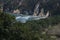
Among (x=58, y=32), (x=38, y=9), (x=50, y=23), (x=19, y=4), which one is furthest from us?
(x=19, y=4)

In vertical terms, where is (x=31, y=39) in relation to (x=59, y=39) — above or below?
above

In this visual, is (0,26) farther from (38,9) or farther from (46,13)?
(38,9)

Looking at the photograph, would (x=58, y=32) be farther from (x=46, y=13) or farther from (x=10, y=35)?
(x=46, y=13)

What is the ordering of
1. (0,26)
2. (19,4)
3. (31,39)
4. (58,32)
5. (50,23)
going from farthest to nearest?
1. (19,4)
2. (50,23)
3. (58,32)
4. (31,39)
5. (0,26)

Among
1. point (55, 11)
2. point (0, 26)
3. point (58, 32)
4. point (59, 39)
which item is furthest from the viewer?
point (55, 11)

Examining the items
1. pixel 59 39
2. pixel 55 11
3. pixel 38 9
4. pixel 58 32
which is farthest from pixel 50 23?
pixel 38 9

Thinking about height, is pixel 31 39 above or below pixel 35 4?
above

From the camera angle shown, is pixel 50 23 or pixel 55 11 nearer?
pixel 50 23

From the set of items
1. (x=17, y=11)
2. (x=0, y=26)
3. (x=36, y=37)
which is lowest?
(x=17, y=11)

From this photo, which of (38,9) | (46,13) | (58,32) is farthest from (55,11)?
(58,32)
